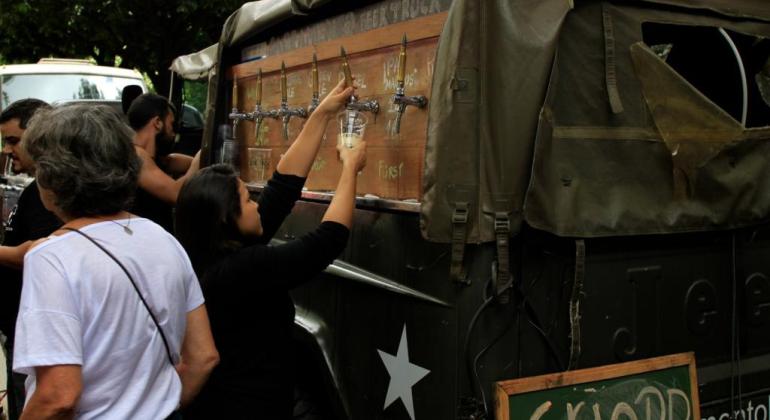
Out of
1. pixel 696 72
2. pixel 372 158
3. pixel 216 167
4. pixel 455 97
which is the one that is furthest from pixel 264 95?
pixel 696 72

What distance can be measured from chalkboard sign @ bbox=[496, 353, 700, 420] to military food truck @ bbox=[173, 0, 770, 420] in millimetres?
23

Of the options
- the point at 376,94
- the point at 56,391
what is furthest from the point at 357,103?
the point at 56,391

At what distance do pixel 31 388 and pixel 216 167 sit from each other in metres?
0.95

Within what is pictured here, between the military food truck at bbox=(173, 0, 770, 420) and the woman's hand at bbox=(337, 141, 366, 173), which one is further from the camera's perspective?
the woman's hand at bbox=(337, 141, 366, 173)

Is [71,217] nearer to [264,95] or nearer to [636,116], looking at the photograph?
[636,116]

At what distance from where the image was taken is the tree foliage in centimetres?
1427

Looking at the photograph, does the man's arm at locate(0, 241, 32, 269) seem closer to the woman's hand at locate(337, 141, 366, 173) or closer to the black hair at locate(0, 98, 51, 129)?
the black hair at locate(0, 98, 51, 129)

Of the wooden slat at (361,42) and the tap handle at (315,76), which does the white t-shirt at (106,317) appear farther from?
the tap handle at (315,76)

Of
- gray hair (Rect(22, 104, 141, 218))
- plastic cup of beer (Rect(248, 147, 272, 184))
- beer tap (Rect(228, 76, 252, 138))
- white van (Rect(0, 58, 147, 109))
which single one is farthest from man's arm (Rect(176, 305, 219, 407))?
white van (Rect(0, 58, 147, 109))

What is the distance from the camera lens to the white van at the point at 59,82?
1084 centimetres

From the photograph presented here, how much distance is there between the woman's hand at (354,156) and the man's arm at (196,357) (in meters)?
0.77

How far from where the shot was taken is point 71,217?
6.19ft

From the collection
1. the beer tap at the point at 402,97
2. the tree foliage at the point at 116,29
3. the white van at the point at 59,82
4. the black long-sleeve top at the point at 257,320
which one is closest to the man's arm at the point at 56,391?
the black long-sleeve top at the point at 257,320

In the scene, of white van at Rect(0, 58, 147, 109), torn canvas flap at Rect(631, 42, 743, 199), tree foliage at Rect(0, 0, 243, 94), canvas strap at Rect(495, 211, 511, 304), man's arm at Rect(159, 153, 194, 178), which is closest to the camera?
canvas strap at Rect(495, 211, 511, 304)
